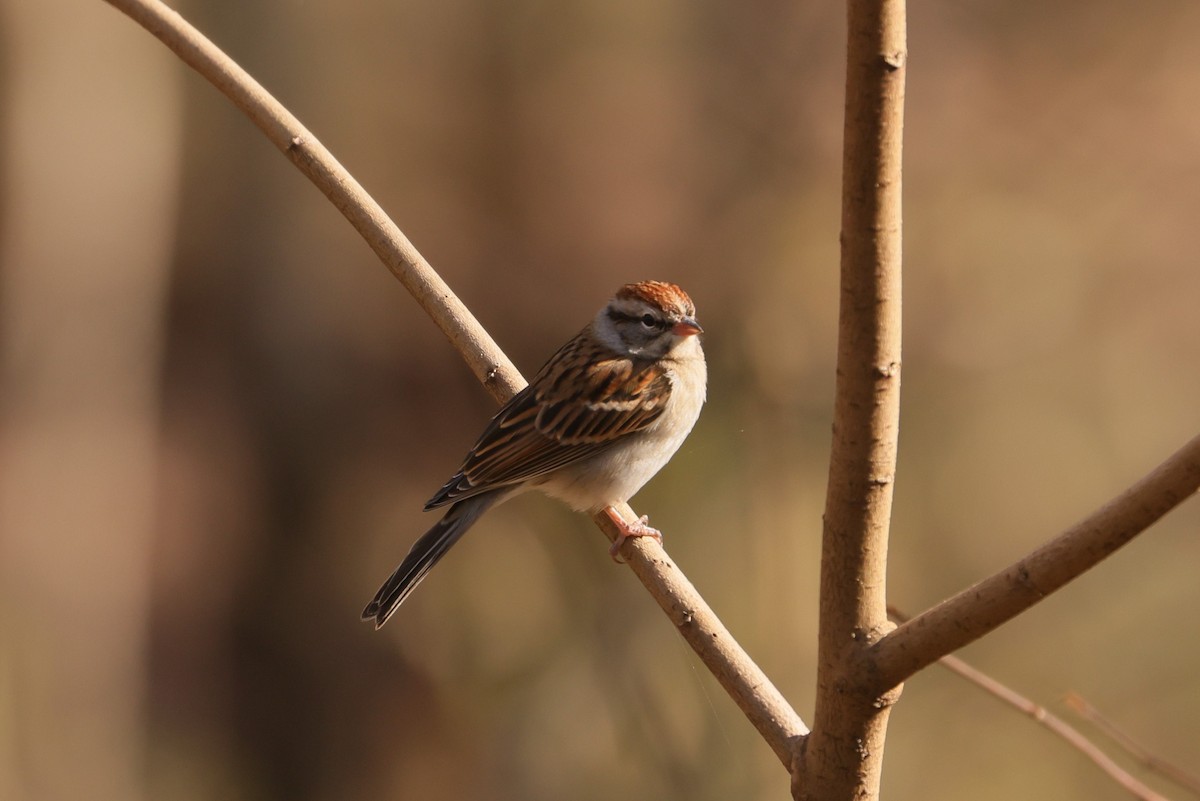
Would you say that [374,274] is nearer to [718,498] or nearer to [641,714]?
[718,498]

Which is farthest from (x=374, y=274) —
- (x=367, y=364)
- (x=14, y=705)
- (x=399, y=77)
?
(x=14, y=705)

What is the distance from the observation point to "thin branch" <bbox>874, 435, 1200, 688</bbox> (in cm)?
141

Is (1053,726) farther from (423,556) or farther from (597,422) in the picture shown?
(597,422)

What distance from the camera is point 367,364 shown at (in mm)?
7215

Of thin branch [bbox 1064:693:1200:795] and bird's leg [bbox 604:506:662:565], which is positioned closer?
thin branch [bbox 1064:693:1200:795]

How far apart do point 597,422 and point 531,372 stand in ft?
8.36

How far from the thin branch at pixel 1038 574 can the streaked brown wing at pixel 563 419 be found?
75.9 inches

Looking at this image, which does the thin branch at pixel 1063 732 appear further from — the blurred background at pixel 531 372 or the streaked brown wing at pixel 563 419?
the blurred background at pixel 531 372

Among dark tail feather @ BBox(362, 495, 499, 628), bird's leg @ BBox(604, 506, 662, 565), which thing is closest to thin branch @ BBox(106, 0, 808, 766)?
bird's leg @ BBox(604, 506, 662, 565)

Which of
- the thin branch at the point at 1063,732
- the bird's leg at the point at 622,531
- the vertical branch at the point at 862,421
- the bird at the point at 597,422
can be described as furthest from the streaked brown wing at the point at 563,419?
the vertical branch at the point at 862,421

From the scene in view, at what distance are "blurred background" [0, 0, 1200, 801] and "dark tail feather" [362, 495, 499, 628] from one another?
180cm

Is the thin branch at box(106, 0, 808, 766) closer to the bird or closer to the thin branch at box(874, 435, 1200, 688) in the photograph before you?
the bird

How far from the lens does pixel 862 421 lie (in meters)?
1.67

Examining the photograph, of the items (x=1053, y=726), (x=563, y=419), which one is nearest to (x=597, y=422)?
(x=563, y=419)
